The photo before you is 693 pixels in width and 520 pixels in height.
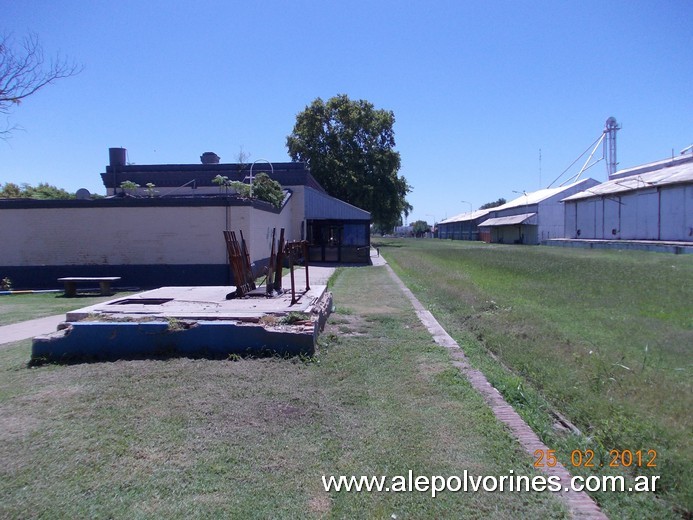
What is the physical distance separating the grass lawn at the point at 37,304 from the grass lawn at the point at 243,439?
15.6 ft

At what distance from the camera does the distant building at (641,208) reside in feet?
120

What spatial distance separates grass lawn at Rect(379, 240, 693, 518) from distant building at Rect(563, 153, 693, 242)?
2527cm

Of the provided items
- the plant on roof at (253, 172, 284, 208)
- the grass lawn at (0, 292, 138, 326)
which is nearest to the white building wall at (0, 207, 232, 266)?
the grass lawn at (0, 292, 138, 326)

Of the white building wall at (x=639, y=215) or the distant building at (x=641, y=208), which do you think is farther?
the distant building at (x=641, y=208)

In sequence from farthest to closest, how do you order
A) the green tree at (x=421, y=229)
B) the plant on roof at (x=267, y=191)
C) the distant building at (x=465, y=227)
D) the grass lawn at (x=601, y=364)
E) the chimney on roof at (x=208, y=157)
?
the green tree at (x=421, y=229), the distant building at (x=465, y=227), the chimney on roof at (x=208, y=157), the plant on roof at (x=267, y=191), the grass lawn at (x=601, y=364)

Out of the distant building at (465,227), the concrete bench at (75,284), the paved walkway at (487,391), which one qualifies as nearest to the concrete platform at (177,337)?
the paved walkway at (487,391)

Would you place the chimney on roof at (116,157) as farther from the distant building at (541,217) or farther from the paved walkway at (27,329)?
the distant building at (541,217)

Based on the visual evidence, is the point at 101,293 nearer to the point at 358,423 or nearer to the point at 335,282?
the point at 335,282

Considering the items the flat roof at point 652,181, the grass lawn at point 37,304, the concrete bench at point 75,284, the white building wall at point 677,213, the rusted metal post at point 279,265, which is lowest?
the grass lawn at point 37,304

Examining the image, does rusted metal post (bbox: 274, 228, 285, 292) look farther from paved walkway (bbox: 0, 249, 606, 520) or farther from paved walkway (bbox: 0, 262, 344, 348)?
paved walkway (bbox: 0, 262, 344, 348)

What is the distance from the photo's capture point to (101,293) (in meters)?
15.5

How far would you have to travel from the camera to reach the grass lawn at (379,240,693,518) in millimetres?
4082

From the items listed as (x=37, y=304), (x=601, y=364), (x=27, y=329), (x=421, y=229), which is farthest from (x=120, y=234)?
(x=421, y=229)

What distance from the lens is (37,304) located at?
13.4 metres
